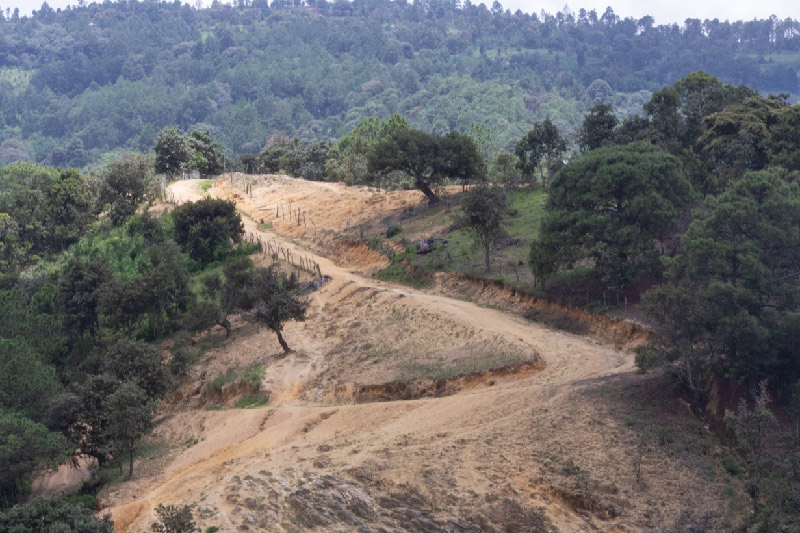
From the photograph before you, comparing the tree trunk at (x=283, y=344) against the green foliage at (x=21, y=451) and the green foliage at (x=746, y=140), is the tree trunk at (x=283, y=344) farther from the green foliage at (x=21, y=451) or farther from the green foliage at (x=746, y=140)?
the green foliage at (x=746, y=140)

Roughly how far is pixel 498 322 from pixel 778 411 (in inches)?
499

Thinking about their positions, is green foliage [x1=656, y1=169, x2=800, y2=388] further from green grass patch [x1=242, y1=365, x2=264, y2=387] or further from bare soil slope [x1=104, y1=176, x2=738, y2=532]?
green grass patch [x1=242, y1=365, x2=264, y2=387]

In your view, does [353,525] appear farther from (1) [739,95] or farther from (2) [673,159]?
(1) [739,95]

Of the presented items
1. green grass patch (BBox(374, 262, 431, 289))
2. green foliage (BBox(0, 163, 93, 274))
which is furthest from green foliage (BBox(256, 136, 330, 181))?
green grass patch (BBox(374, 262, 431, 289))

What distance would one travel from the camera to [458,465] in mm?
25359

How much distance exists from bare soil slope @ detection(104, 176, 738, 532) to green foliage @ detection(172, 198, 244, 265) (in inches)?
540

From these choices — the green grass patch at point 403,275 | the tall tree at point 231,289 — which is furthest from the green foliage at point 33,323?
the green grass patch at point 403,275

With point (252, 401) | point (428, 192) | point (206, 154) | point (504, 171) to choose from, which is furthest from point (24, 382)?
point (206, 154)

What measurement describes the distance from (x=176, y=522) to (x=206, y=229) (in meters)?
34.8

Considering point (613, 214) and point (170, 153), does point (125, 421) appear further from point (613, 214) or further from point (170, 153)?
point (170, 153)

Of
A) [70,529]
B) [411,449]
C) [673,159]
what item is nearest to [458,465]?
[411,449]

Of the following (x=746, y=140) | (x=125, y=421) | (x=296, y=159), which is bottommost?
(x=125, y=421)

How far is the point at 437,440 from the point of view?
2702 cm

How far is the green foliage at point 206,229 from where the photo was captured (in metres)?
54.0
